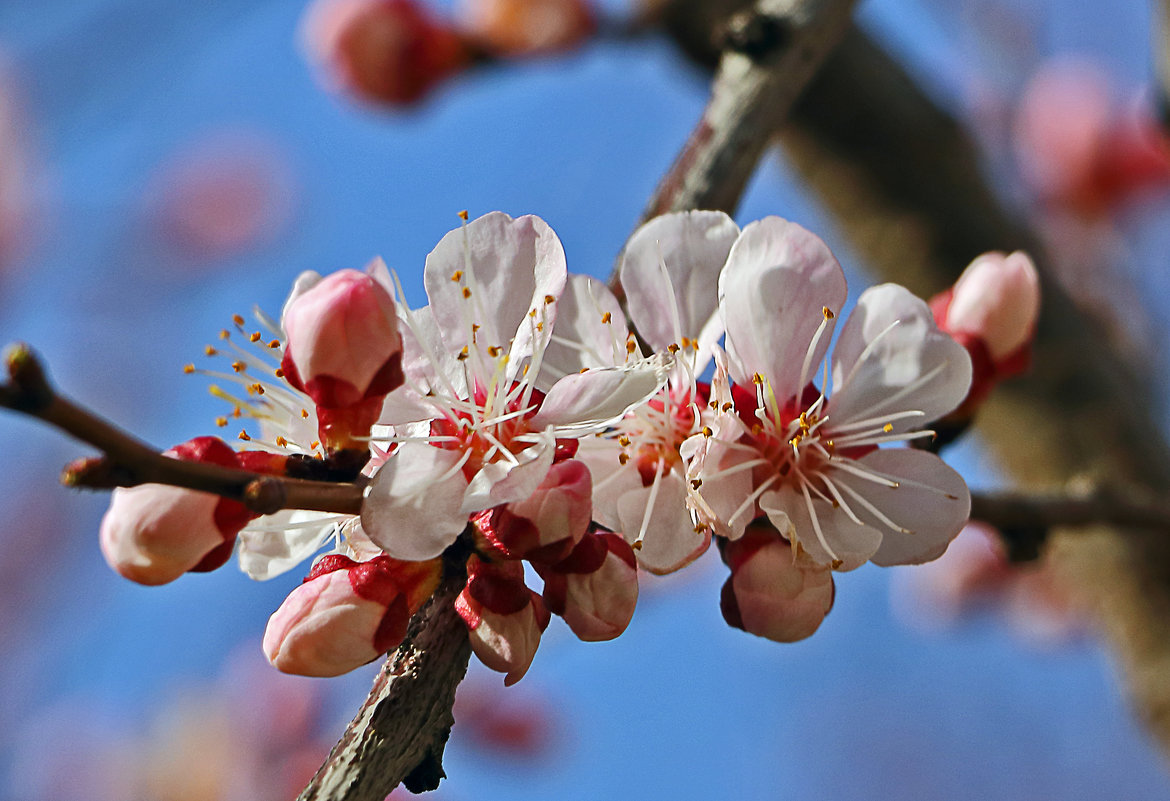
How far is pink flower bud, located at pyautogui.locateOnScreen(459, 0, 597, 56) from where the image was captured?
2.40 metres

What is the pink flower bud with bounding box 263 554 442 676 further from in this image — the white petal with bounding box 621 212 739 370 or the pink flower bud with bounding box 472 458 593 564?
the white petal with bounding box 621 212 739 370

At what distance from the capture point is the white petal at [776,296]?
891 millimetres

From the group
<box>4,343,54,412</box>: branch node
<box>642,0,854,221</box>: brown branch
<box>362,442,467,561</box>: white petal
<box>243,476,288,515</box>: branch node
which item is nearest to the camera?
<box>4,343,54,412</box>: branch node

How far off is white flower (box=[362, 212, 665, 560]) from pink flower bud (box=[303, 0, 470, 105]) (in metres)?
1.75

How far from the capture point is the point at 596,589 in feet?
2.66

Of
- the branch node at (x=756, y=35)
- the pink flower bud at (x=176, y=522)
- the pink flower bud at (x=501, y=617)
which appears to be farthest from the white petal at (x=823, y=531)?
the branch node at (x=756, y=35)

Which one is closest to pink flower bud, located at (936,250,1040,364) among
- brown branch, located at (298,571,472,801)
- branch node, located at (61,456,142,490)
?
brown branch, located at (298,571,472,801)

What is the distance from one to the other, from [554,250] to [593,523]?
0.84ft

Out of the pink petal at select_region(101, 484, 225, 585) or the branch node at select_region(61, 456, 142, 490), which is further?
the pink petal at select_region(101, 484, 225, 585)

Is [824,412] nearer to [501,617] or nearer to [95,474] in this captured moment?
[501,617]

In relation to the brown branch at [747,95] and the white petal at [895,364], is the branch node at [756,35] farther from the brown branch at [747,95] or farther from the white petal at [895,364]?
the white petal at [895,364]

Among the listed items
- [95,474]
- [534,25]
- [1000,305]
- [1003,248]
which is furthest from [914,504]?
[534,25]

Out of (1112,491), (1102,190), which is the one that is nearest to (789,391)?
(1112,491)

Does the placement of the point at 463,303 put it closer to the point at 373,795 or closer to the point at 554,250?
the point at 554,250
